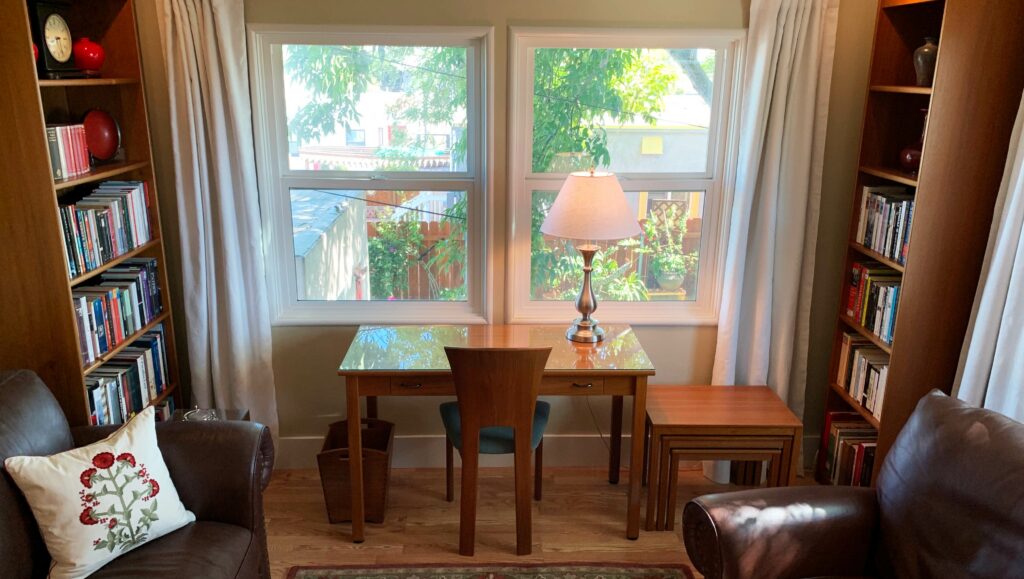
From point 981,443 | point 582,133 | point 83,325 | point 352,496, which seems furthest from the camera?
point 582,133

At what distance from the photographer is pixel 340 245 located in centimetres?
321

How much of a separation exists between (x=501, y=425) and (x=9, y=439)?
1.41 m

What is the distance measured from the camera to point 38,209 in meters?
2.22

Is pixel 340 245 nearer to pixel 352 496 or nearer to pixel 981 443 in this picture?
pixel 352 496

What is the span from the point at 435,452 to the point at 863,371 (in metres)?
1.80

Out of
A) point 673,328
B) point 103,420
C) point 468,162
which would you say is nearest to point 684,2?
point 468,162

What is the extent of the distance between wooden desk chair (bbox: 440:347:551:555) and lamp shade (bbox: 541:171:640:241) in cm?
50

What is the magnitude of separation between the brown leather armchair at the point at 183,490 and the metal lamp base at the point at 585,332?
1196 millimetres

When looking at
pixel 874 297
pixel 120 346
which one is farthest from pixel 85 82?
pixel 874 297

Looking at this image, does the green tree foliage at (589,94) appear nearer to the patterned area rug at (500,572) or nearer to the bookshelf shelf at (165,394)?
the patterned area rug at (500,572)

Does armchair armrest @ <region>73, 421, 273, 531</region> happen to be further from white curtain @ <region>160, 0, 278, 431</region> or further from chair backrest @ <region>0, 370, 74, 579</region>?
white curtain @ <region>160, 0, 278, 431</region>

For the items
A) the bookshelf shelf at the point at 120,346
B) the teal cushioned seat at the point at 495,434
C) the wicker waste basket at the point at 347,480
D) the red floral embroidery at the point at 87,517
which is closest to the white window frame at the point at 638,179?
the teal cushioned seat at the point at 495,434

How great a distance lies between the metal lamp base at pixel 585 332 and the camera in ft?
9.57

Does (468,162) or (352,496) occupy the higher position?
(468,162)
